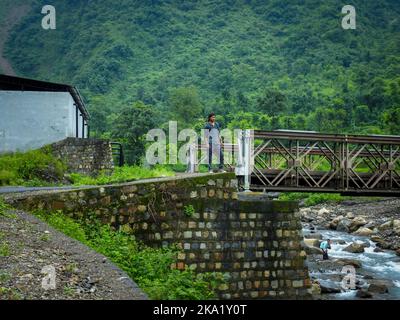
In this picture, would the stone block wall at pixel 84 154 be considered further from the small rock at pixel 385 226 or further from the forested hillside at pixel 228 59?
the forested hillside at pixel 228 59

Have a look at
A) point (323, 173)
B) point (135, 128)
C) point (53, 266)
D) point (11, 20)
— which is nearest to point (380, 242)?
point (323, 173)

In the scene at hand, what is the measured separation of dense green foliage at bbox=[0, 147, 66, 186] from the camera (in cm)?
2280

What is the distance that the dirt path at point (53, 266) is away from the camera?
7055 mm

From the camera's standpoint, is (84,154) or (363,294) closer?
(363,294)

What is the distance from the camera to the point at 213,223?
1219 centimetres

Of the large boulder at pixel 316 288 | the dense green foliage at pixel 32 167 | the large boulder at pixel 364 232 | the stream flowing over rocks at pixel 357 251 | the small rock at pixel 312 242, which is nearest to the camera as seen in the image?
the large boulder at pixel 316 288

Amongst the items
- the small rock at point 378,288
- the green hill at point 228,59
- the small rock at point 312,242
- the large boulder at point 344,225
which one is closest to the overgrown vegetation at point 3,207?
the small rock at point 378,288

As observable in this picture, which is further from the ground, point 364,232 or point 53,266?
point 53,266

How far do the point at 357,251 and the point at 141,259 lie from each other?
21.4 meters

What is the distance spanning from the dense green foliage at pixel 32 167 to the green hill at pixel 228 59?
49542 millimetres

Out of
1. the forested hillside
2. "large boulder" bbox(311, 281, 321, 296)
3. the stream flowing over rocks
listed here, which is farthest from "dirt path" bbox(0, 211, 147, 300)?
the forested hillside

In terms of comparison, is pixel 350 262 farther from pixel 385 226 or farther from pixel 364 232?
pixel 385 226

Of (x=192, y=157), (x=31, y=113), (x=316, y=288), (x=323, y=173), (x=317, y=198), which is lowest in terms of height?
(x=317, y=198)

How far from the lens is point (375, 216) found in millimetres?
45531
